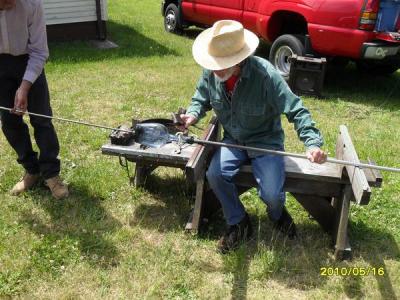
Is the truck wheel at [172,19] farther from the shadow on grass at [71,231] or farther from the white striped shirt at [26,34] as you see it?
the white striped shirt at [26,34]

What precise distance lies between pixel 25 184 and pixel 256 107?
209cm

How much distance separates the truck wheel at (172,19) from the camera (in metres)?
11.0

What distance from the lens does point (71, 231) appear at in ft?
12.0

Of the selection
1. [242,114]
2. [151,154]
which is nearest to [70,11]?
[151,154]

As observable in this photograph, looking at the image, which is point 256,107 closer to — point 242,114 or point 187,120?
point 242,114

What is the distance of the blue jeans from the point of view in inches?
129

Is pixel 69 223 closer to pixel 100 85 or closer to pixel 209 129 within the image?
pixel 209 129

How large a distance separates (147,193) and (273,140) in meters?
1.29

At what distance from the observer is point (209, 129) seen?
3.71 m

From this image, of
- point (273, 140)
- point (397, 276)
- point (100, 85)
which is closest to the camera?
point (397, 276)

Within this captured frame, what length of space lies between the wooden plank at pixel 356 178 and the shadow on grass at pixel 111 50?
627 cm

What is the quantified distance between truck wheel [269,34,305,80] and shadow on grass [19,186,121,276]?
4.21 metres

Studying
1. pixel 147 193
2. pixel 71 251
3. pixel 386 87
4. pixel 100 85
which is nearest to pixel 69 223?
pixel 71 251

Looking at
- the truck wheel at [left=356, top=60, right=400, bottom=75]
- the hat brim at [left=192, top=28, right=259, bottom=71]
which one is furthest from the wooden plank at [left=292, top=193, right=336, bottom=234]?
the truck wheel at [left=356, top=60, right=400, bottom=75]
